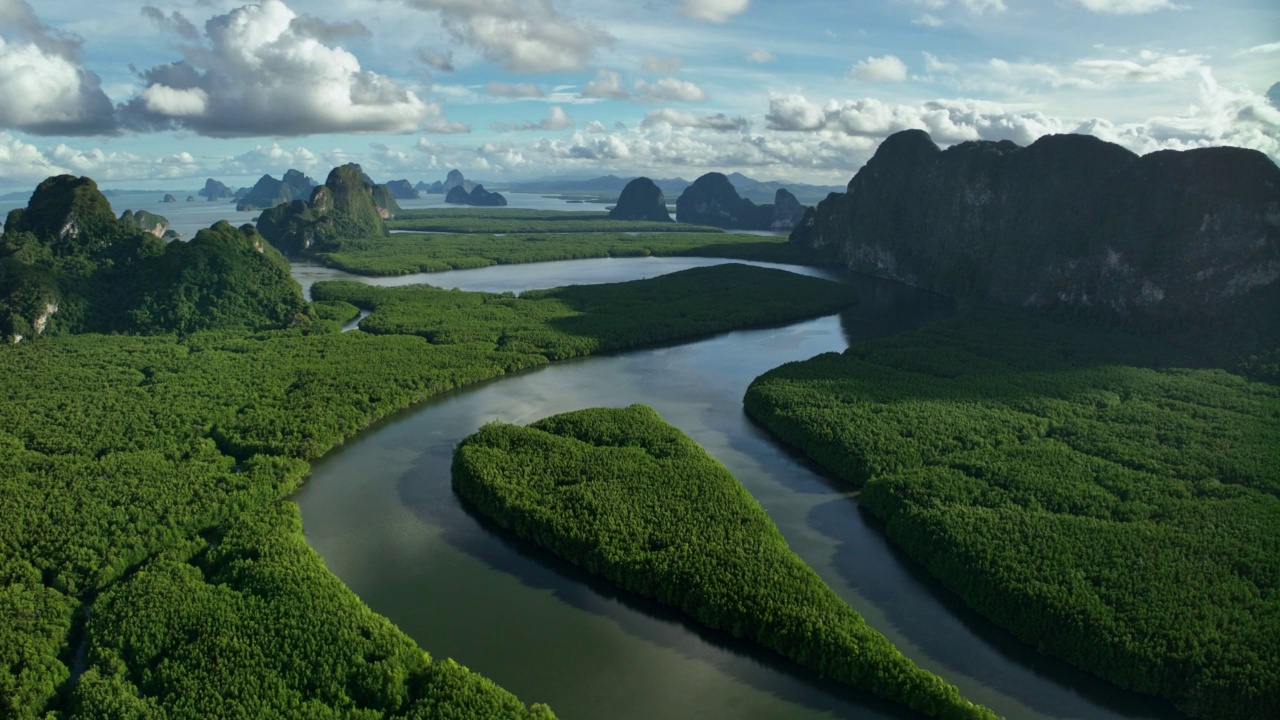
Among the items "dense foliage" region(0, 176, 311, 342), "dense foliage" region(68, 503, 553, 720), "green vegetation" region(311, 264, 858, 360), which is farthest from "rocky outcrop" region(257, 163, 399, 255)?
"dense foliage" region(68, 503, 553, 720)

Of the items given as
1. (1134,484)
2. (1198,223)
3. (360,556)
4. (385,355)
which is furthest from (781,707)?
(1198,223)

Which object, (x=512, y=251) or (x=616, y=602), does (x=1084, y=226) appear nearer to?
(x=616, y=602)

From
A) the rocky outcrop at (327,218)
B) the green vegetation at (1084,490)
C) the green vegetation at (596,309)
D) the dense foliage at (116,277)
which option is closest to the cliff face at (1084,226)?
the green vegetation at (1084,490)

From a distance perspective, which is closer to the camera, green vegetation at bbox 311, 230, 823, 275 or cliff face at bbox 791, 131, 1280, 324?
cliff face at bbox 791, 131, 1280, 324

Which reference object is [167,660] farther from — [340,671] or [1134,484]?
[1134,484]

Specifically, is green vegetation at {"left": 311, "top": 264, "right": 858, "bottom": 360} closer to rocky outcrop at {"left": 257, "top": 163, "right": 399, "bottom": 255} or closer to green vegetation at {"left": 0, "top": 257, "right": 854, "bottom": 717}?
green vegetation at {"left": 0, "top": 257, "right": 854, "bottom": 717}

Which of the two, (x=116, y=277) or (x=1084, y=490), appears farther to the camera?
(x=116, y=277)

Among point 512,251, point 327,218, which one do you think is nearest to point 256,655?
point 512,251

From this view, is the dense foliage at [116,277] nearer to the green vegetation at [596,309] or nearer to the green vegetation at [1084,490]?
the green vegetation at [596,309]
